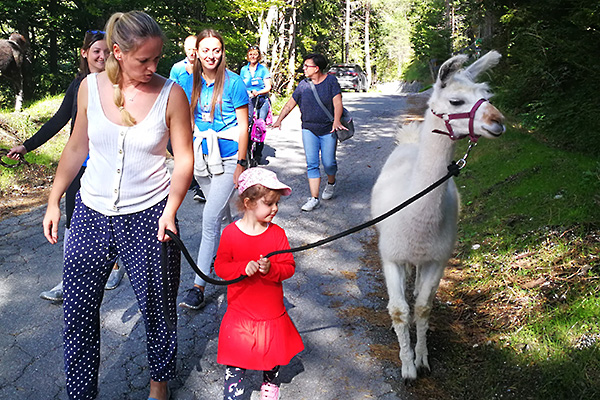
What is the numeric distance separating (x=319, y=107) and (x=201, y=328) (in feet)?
12.1

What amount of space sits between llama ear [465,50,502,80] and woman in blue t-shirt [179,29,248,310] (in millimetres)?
1751

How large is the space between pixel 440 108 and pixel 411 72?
4624 centimetres

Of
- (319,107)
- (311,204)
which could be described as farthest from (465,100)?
(311,204)

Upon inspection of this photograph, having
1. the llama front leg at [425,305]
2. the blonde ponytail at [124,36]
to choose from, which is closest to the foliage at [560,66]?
the llama front leg at [425,305]

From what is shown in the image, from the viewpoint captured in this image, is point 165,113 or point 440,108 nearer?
point 165,113

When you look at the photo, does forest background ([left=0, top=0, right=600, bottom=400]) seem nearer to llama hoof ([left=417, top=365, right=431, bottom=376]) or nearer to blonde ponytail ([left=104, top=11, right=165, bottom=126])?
llama hoof ([left=417, top=365, right=431, bottom=376])

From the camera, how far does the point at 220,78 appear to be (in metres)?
3.80

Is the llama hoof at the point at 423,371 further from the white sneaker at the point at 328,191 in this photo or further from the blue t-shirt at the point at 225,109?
the white sneaker at the point at 328,191

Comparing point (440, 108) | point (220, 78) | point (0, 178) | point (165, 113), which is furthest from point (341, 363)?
point (0, 178)

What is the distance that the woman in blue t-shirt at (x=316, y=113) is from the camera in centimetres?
640

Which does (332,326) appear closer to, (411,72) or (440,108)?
(440,108)

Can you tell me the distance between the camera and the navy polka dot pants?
7.89 ft

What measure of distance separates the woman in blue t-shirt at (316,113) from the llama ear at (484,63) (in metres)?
3.40

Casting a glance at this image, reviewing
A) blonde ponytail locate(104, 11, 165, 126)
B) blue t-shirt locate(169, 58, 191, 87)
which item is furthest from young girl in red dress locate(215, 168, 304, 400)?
blue t-shirt locate(169, 58, 191, 87)
